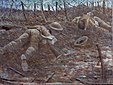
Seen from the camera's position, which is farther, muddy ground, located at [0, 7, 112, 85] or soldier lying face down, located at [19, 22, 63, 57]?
soldier lying face down, located at [19, 22, 63, 57]

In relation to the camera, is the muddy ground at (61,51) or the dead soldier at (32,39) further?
the dead soldier at (32,39)

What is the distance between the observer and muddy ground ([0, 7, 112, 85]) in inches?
211

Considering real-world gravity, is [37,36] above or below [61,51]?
above

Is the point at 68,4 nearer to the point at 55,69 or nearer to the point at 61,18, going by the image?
the point at 61,18

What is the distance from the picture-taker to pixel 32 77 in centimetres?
539

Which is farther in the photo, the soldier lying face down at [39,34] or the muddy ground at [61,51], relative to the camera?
the soldier lying face down at [39,34]

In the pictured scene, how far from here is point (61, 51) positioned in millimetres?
5457

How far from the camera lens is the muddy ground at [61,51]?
5.35 meters

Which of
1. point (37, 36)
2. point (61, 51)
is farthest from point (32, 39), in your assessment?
point (61, 51)

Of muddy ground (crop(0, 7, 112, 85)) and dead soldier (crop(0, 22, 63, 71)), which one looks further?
dead soldier (crop(0, 22, 63, 71))

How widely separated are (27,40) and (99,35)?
4.42 feet

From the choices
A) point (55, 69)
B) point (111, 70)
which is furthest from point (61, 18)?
point (111, 70)

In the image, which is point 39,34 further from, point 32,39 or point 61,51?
point 61,51

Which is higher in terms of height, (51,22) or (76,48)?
(51,22)
